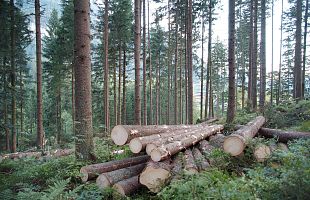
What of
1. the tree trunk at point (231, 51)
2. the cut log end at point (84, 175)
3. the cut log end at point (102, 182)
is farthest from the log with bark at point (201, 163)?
the tree trunk at point (231, 51)

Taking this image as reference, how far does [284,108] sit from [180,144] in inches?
383

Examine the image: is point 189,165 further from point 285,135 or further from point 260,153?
point 285,135

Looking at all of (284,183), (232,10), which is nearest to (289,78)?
(232,10)

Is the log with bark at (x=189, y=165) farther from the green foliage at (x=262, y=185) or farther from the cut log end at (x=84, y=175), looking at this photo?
the cut log end at (x=84, y=175)

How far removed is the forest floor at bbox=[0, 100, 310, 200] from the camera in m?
3.39

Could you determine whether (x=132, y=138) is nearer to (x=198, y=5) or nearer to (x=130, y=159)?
(x=130, y=159)

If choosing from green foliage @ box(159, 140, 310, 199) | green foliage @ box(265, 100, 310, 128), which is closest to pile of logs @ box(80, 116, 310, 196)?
green foliage @ box(159, 140, 310, 199)

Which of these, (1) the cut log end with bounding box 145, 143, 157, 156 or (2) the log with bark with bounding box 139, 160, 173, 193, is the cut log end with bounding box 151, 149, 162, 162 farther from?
(1) the cut log end with bounding box 145, 143, 157, 156

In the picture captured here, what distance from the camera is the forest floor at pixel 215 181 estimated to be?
3.39m

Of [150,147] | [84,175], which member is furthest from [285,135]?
[84,175]

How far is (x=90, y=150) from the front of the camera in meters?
7.55

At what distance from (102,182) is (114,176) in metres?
0.30

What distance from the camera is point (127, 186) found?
5.83m

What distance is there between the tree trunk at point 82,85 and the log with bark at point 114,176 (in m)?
1.51
